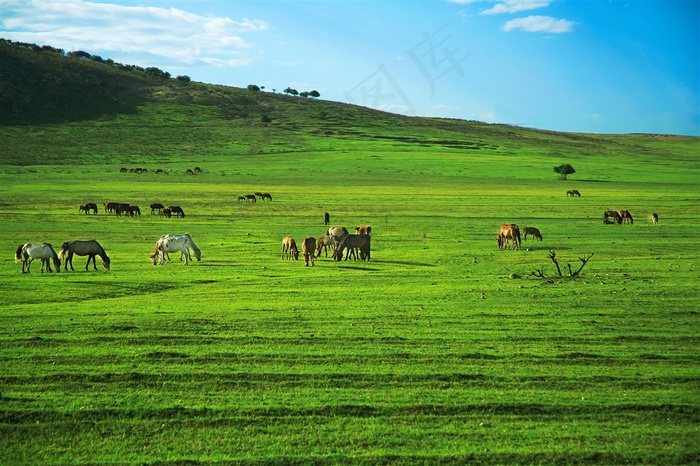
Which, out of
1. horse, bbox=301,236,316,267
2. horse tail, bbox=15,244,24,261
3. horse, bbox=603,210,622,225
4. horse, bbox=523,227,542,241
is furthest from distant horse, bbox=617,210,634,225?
horse tail, bbox=15,244,24,261

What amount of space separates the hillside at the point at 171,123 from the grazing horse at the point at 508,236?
6383 centimetres

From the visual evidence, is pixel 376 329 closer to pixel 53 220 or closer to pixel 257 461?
pixel 257 461

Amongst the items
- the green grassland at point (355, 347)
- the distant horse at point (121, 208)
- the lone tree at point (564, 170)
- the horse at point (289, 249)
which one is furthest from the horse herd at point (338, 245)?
the lone tree at point (564, 170)

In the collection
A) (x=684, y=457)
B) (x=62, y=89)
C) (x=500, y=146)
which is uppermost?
(x=62, y=89)

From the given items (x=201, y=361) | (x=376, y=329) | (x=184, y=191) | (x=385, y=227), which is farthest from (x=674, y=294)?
(x=184, y=191)

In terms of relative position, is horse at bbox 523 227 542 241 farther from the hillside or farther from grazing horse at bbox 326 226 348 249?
the hillside

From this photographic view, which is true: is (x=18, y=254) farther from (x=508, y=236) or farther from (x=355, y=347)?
(x=508, y=236)

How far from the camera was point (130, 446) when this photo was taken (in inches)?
350

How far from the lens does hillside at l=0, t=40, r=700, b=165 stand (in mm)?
93375

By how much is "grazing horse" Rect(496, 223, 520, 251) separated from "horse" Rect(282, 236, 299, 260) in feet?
29.2

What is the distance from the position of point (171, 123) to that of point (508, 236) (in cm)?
9226

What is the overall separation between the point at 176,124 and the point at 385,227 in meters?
82.2

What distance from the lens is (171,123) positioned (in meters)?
112

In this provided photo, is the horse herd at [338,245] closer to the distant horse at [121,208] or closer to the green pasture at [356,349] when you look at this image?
the green pasture at [356,349]
